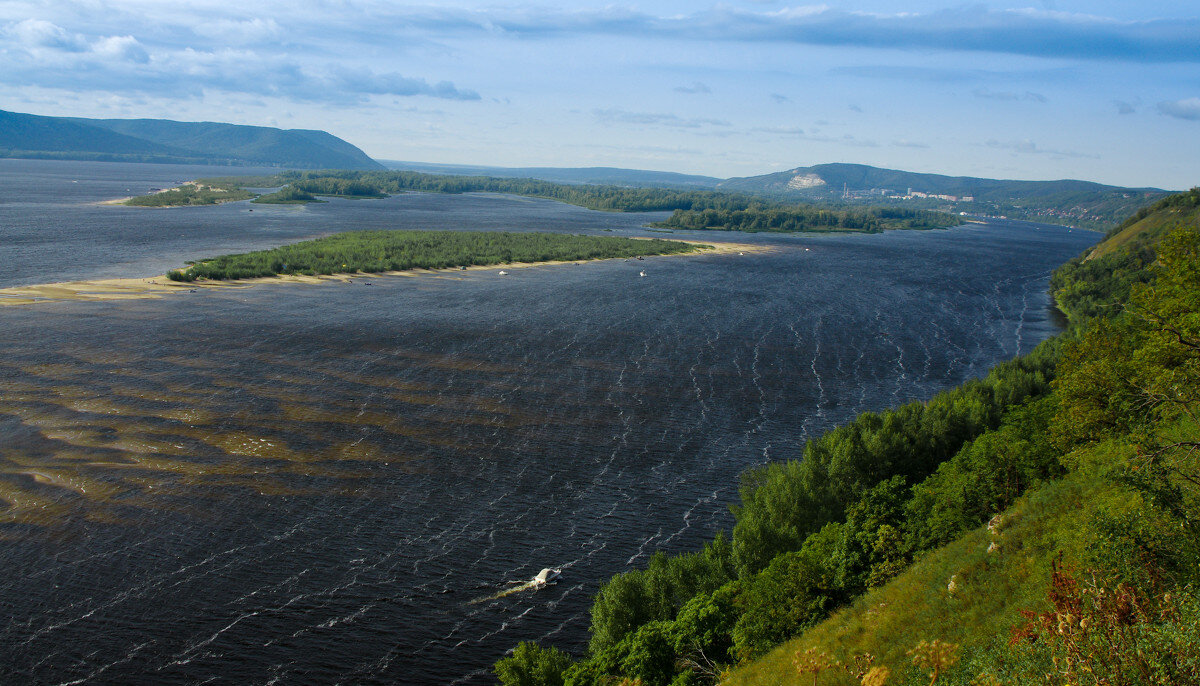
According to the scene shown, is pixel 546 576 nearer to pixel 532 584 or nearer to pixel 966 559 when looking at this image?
pixel 532 584

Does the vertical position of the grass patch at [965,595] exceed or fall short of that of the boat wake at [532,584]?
it exceeds it

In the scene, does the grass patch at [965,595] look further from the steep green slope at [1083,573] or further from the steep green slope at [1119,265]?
the steep green slope at [1119,265]

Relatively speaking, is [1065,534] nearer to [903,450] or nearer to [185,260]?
[903,450]

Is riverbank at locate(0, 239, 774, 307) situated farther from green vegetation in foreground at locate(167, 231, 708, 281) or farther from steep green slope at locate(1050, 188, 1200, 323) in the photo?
steep green slope at locate(1050, 188, 1200, 323)

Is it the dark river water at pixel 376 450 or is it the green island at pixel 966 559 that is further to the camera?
the dark river water at pixel 376 450

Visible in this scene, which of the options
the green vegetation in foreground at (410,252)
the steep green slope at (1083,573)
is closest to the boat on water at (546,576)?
the steep green slope at (1083,573)

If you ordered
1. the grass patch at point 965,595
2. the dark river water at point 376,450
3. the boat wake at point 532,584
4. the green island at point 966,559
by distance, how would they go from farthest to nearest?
the boat wake at point 532,584 < the dark river water at point 376,450 < the grass patch at point 965,595 < the green island at point 966,559
